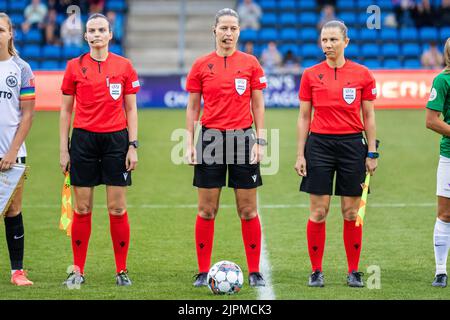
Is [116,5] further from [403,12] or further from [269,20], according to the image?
[403,12]

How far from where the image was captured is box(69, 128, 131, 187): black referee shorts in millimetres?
7812

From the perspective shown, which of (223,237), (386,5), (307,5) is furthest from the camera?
(307,5)

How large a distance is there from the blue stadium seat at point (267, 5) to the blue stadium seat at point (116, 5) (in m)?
4.22

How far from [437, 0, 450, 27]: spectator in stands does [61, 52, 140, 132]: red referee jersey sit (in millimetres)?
21472

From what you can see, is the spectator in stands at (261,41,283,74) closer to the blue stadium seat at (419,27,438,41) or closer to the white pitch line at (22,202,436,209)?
the blue stadium seat at (419,27,438,41)

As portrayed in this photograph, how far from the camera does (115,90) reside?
782 centimetres

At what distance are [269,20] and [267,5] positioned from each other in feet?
2.38

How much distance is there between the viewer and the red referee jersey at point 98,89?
7793mm

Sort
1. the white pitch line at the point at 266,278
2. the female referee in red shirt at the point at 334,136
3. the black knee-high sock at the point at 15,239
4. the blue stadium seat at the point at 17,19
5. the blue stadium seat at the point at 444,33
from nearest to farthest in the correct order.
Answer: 1. the white pitch line at the point at 266,278
2. the female referee in red shirt at the point at 334,136
3. the black knee-high sock at the point at 15,239
4. the blue stadium seat at the point at 444,33
5. the blue stadium seat at the point at 17,19

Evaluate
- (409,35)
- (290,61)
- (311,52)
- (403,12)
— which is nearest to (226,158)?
(290,61)

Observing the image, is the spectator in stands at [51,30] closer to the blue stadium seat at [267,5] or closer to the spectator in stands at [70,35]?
the spectator in stands at [70,35]

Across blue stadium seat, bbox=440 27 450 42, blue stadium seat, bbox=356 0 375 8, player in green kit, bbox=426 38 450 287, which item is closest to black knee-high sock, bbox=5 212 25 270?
player in green kit, bbox=426 38 450 287

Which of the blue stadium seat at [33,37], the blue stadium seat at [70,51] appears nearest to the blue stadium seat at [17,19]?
the blue stadium seat at [33,37]

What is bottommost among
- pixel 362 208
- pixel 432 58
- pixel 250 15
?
pixel 362 208
